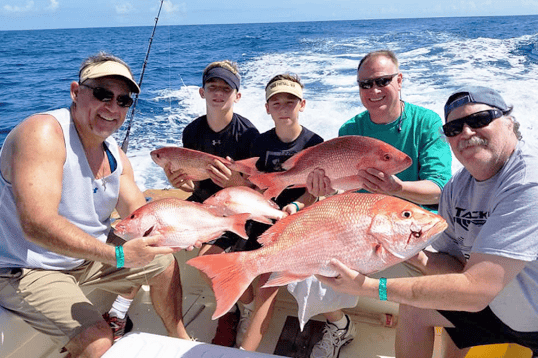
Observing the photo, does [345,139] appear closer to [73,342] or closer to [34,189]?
[34,189]

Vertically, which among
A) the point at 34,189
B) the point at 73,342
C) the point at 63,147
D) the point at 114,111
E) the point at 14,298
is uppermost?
the point at 114,111

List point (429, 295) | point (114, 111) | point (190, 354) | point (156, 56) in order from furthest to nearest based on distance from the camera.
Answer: point (156, 56) < point (114, 111) < point (190, 354) < point (429, 295)

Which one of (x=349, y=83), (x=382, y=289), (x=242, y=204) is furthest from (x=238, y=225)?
(x=349, y=83)

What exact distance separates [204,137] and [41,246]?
4.84 feet

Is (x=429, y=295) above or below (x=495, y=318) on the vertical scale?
above

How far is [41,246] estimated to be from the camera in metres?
2.13

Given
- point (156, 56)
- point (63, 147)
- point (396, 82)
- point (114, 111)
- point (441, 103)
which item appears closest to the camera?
point (63, 147)

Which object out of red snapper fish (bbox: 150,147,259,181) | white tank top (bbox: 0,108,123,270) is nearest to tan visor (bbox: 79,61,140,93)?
white tank top (bbox: 0,108,123,270)

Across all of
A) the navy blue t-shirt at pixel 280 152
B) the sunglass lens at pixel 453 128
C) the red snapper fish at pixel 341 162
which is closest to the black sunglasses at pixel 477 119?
A: the sunglass lens at pixel 453 128

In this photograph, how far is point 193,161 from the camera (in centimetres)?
281

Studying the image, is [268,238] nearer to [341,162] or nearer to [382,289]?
[382,289]

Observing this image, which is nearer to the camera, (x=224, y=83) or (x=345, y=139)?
(x=345, y=139)

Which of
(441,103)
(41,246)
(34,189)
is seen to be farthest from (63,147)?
(441,103)

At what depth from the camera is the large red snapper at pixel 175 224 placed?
2.14 m
